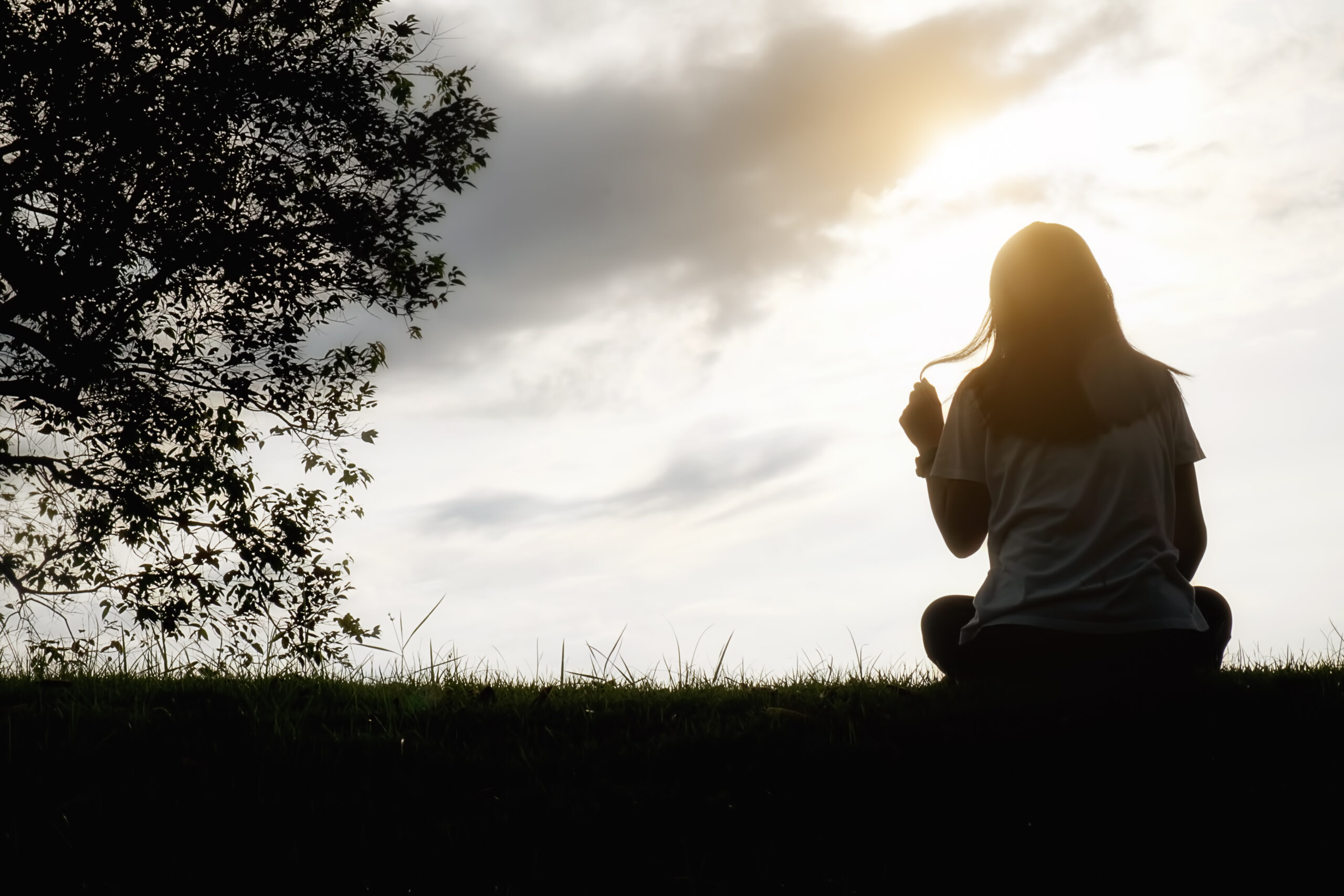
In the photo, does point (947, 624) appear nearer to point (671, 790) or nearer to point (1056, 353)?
point (1056, 353)

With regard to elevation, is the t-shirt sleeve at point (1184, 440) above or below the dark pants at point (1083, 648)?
above

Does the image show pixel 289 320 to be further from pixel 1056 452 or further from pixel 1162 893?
pixel 1162 893

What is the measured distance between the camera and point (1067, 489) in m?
3.78

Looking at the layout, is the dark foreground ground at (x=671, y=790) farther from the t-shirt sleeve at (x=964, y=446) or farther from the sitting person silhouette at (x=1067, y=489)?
the t-shirt sleeve at (x=964, y=446)

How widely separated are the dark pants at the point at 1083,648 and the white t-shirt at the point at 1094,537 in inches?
2.5

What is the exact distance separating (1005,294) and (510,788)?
2.81m

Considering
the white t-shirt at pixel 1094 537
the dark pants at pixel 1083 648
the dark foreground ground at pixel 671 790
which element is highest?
the white t-shirt at pixel 1094 537

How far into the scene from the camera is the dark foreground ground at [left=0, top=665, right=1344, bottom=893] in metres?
3.15

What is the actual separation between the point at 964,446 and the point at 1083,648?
914 millimetres

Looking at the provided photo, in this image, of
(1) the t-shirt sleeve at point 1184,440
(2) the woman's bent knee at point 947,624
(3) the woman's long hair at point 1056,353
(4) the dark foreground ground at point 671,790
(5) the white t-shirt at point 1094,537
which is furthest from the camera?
(2) the woman's bent knee at point 947,624

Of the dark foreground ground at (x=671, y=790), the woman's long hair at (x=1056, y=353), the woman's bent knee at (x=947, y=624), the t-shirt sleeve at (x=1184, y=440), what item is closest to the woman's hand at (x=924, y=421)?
the woman's long hair at (x=1056, y=353)

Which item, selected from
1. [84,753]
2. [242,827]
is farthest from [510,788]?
[84,753]

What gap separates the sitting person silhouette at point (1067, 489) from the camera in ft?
12.2

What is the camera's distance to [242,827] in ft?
11.3
